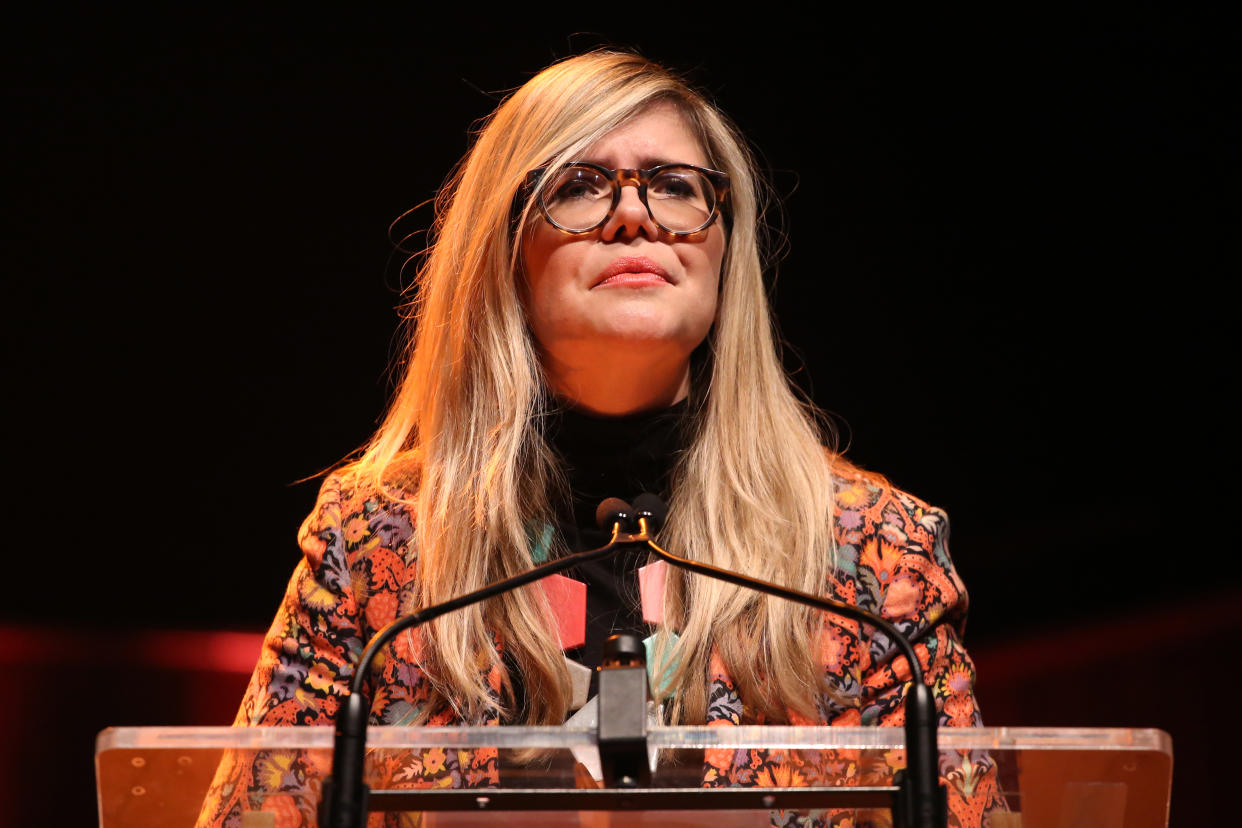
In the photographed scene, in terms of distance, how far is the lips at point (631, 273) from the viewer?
58.6 inches

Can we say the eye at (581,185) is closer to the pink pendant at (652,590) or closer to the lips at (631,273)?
the lips at (631,273)

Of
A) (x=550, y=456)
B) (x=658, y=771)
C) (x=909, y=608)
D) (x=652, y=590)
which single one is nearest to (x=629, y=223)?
(x=550, y=456)

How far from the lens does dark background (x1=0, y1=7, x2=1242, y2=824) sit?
2.22 meters

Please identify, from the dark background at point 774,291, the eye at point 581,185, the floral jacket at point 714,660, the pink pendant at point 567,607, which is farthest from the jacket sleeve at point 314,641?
the dark background at point 774,291

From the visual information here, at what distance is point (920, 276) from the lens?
244cm

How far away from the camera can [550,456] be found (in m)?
1.57

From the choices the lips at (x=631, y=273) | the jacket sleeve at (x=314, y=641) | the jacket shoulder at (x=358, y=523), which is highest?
the lips at (x=631, y=273)

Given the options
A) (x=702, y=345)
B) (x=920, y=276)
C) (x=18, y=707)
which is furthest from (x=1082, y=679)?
(x=18, y=707)

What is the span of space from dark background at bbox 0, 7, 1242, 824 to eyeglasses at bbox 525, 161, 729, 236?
0.74 metres

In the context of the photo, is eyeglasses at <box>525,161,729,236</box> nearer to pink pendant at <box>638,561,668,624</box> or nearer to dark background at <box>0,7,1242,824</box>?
pink pendant at <box>638,561,668,624</box>

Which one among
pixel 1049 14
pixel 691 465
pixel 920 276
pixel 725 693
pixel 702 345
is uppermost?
pixel 1049 14

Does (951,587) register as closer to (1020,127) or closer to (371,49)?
(1020,127)

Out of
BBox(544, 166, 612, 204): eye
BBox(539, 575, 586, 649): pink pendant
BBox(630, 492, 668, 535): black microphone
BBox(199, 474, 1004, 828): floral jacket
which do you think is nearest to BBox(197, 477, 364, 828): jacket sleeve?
BBox(199, 474, 1004, 828): floral jacket

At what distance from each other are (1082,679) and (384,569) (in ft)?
4.75
